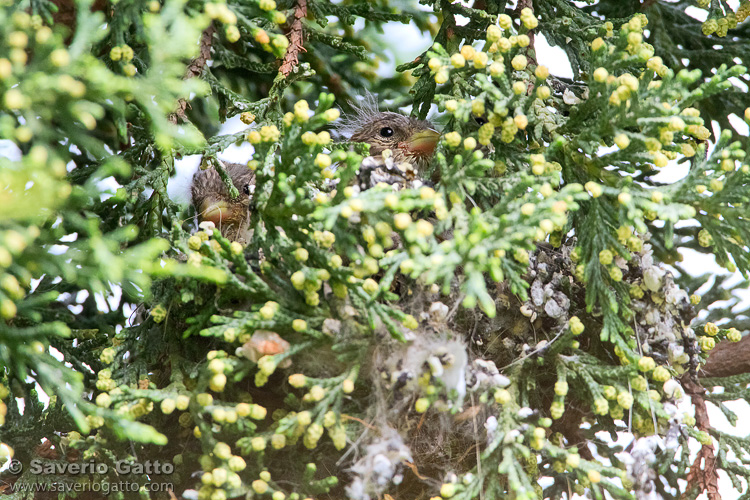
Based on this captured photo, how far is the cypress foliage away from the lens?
1.09 metres

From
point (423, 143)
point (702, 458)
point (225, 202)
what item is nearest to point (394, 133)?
point (423, 143)

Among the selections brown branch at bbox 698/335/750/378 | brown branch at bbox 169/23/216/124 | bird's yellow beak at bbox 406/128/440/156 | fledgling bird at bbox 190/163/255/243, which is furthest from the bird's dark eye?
brown branch at bbox 698/335/750/378

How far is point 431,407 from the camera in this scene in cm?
129

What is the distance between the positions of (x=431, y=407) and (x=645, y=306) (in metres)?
0.54

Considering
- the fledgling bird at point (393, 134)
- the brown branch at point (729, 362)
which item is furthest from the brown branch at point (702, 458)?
the fledgling bird at point (393, 134)

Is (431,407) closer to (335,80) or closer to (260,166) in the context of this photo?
(260,166)

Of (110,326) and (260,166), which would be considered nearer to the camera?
(260,166)

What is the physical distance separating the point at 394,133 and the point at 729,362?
4.14 feet

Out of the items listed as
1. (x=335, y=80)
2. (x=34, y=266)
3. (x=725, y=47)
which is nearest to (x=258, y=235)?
(x=34, y=266)

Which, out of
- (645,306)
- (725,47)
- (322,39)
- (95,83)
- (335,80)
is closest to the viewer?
(95,83)

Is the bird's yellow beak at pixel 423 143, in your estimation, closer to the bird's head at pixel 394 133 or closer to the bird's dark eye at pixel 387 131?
the bird's head at pixel 394 133

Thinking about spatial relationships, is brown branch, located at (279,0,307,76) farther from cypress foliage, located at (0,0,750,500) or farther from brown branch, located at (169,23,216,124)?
brown branch, located at (169,23,216,124)

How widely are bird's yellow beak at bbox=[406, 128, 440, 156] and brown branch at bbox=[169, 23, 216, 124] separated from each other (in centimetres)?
72

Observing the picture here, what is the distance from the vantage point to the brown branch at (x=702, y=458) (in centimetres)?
157
